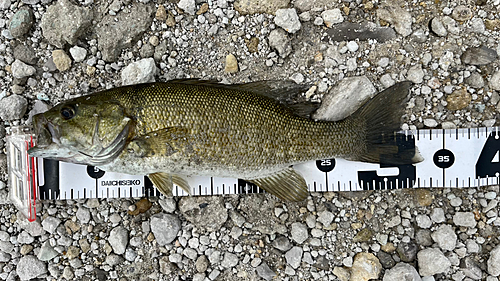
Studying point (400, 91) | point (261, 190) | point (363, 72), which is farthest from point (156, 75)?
point (400, 91)

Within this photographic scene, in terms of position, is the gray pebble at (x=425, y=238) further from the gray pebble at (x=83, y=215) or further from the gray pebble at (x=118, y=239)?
the gray pebble at (x=83, y=215)

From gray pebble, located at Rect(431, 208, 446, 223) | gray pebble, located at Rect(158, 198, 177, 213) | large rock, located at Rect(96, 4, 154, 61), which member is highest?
large rock, located at Rect(96, 4, 154, 61)

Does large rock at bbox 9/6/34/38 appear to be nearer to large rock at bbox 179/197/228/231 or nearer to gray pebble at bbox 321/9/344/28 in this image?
large rock at bbox 179/197/228/231

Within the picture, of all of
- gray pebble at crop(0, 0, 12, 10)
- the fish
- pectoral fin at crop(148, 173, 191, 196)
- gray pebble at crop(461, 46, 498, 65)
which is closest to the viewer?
the fish

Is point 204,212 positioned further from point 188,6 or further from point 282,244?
point 188,6

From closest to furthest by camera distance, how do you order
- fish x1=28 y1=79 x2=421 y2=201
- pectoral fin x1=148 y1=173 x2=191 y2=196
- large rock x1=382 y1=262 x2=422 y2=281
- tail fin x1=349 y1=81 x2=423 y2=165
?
fish x1=28 y1=79 x2=421 y2=201 < pectoral fin x1=148 y1=173 x2=191 y2=196 < tail fin x1=349 y1=81 x2=423 y2=165 < large rock x1=382 y1=262 x2=422 y2=281

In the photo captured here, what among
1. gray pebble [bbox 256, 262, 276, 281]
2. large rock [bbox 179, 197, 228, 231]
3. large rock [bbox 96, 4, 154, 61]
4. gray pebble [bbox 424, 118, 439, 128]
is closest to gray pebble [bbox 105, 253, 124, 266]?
large rock [bbox 179, 197, 228, 231]

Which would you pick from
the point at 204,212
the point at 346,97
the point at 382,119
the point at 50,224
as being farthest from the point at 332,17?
the point at 50,224
